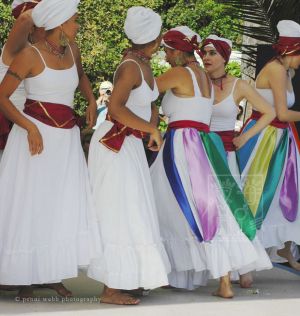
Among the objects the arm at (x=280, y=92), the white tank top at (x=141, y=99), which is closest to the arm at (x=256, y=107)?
the arm at (x=280, y=92)

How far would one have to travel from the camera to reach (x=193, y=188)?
22.8ft

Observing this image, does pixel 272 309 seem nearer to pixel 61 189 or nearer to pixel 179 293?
pixel 179 293

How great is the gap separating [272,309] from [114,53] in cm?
1599

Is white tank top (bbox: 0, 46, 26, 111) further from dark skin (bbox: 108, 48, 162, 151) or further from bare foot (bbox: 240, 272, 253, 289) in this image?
bare foot (bbox: 240, 272, 253, 289)

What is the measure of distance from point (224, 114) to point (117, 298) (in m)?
1.69

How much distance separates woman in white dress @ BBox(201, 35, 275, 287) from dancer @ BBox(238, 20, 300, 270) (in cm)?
29

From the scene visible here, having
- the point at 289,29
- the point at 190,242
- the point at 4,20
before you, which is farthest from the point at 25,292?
the point at 4,20

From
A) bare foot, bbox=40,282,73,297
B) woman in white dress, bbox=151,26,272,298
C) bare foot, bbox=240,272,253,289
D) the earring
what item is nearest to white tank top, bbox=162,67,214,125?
woman in white dress, bbox=151,26,272,298

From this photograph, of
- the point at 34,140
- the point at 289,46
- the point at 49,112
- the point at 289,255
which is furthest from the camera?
the point at 289,255

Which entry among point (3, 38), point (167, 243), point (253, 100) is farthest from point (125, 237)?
point (3, 38)

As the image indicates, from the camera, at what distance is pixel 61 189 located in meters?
6.39

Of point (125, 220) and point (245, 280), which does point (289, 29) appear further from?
point (125, 220)

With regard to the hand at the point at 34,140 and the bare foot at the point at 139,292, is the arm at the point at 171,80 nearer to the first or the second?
the hand at the point at 34,140

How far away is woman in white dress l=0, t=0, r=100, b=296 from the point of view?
629cm
